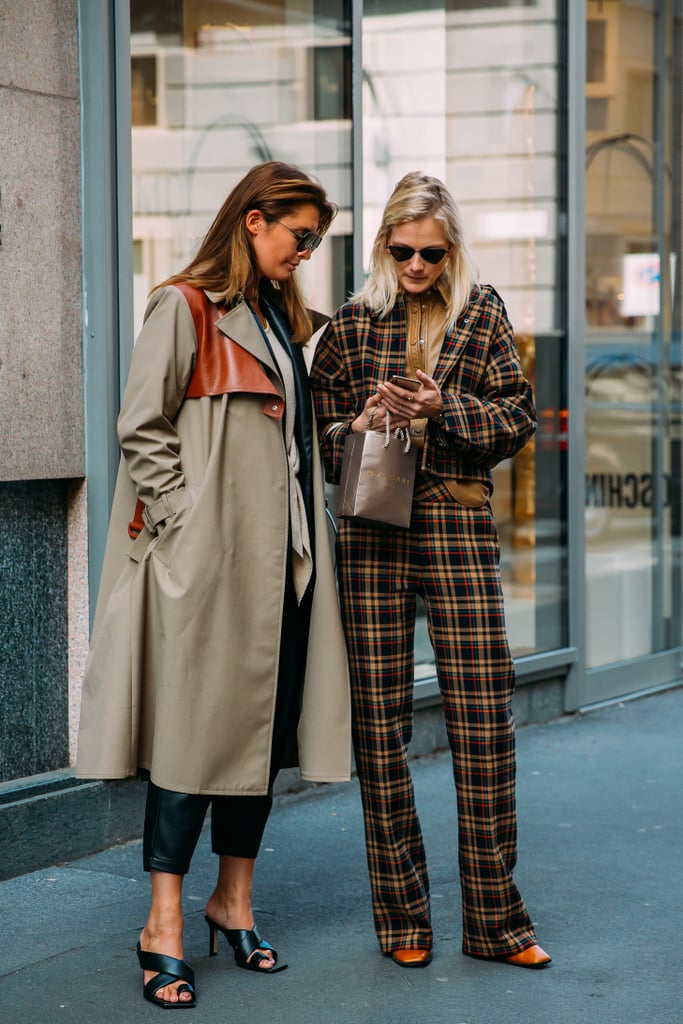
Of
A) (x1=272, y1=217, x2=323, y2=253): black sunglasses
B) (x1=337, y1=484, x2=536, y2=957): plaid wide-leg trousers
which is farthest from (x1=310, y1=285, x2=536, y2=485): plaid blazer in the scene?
(x1=272, y1=217, x2=323, y2=253): black sunglasses

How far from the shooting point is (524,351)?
23.6ft

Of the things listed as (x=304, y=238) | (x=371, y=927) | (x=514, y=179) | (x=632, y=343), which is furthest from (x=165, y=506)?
(x=632, y=343)

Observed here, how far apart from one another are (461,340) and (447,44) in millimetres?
3434

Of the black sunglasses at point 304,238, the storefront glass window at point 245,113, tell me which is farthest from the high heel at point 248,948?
the storefront glass window at point 245,113

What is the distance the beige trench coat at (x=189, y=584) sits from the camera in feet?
11.7

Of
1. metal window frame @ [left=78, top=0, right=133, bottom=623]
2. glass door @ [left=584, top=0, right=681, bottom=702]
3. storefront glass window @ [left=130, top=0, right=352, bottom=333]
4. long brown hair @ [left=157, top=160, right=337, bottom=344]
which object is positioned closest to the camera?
long brown hair @ [left=157, top=160, right=337, bottom=344]

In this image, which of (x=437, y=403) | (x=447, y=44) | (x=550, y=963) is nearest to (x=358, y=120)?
(x=447, y=44)

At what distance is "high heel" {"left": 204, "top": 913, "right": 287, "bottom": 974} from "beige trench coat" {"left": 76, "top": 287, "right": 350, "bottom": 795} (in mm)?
442

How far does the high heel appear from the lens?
3.80 meters

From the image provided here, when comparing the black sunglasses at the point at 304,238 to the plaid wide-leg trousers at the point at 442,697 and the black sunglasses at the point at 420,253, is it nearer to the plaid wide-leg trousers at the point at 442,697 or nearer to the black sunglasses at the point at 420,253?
the black sunglasses at the point at 420,253

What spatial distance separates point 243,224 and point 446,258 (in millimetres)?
537

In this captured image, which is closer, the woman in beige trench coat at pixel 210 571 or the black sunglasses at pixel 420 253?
the woman in beige trench coat at pixel 210 571

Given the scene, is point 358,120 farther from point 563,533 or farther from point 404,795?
point 404,795

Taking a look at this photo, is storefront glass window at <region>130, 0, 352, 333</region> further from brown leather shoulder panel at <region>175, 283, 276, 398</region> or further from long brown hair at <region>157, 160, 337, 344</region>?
brown leather shoulder panel at <region>175, 283, 276, 398</region>
